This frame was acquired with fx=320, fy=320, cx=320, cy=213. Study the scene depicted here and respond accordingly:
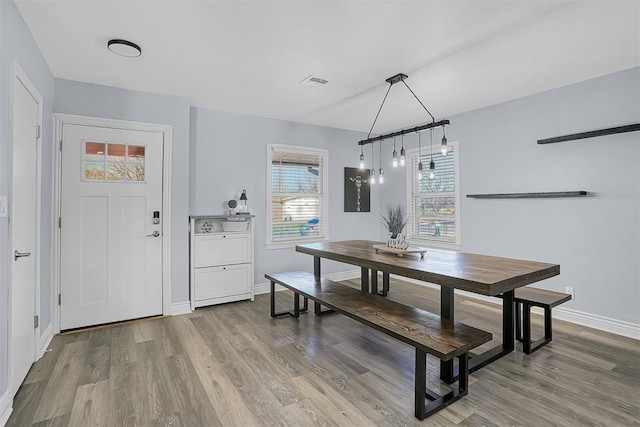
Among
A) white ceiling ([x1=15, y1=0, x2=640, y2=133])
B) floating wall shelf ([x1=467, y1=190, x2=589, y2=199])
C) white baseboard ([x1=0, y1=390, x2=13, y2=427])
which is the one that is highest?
white ceiling ([x1=15, y1=0, x2=640, y2=133])

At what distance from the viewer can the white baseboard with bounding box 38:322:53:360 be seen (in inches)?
108

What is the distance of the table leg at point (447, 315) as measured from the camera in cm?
228

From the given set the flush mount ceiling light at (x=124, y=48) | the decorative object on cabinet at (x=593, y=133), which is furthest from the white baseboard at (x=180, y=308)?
the decorative object on cabinet at (x=593, y=133)

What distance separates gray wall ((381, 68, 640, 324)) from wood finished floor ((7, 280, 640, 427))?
617 mm

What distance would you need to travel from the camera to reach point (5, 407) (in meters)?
1.87

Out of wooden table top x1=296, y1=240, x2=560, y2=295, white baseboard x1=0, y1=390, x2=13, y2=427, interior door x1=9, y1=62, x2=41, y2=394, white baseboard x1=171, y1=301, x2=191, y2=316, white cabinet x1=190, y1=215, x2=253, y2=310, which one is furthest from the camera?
white cabinet x1=190, y1=215, x2=253, y2=310

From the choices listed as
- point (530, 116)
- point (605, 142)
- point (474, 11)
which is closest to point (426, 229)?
point (530, 116)

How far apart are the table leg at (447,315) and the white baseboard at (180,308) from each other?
115 inches

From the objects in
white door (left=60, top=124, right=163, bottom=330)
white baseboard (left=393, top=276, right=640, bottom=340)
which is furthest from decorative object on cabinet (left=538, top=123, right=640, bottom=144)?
white door (left=60, top=124, right=163, bottom=330)

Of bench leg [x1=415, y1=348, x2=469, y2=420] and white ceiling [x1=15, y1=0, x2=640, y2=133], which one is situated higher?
white ceiling [x1=15, y1=0, x2=640, y2=133]

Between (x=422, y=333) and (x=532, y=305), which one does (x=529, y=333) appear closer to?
(x=532, y=305)

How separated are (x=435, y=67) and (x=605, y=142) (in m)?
1.93

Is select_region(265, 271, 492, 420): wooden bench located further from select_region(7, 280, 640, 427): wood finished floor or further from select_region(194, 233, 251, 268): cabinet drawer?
select_region(194, 233, 251, 268): cabinet drawer

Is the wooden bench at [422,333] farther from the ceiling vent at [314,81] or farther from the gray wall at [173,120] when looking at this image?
the ceiling vent at [314,81]
